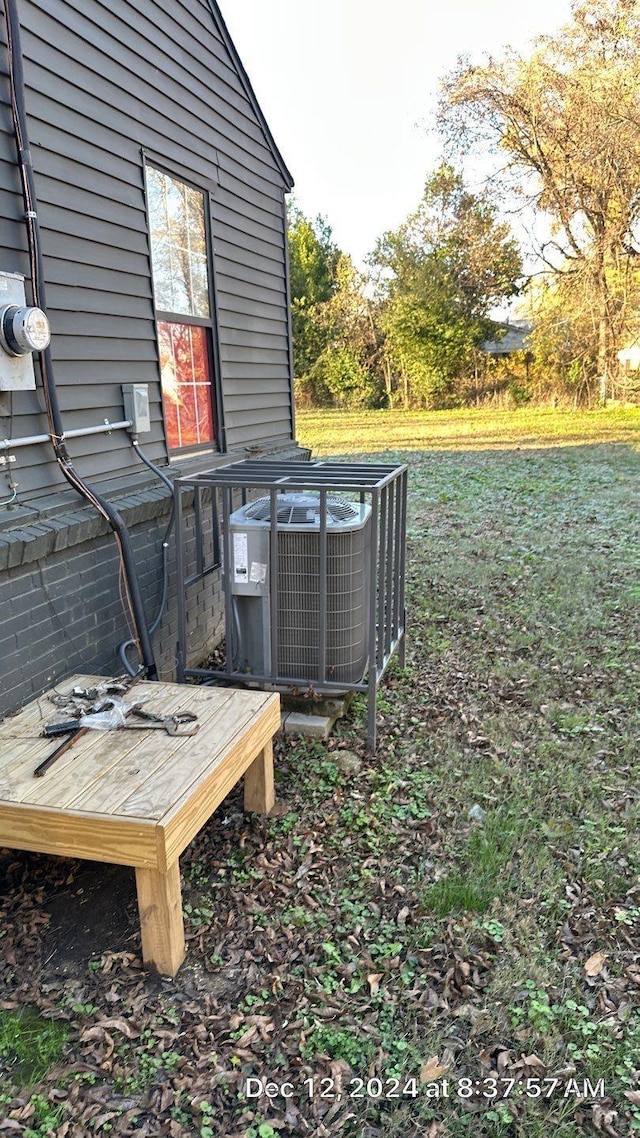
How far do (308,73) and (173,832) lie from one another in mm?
23906

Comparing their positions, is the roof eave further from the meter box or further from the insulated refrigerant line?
the meter box

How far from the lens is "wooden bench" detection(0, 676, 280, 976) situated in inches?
78.3

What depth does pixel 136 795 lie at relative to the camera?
6.88ft

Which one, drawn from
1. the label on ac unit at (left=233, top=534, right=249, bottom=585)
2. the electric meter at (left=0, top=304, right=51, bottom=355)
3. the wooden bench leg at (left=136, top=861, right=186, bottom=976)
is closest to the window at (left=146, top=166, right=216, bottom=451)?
the label on ac unit at (left=233, top=534, right=249, bottom=585)

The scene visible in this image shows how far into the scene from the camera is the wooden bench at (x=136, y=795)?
6.53ft

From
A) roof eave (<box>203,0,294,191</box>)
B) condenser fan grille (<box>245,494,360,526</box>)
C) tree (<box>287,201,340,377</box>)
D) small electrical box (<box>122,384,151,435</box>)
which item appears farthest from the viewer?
tree (<box>287,201,340,377</box>)

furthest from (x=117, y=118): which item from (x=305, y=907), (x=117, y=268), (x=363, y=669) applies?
(x=305, y=907)

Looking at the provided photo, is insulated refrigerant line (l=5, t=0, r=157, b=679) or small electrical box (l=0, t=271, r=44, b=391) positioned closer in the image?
small electrical box (l=0, t=271, r=44, b=391)

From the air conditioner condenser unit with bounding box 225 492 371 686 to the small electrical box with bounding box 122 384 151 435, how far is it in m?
0.78

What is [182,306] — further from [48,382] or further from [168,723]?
[168,723]

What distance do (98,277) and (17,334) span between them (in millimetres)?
980

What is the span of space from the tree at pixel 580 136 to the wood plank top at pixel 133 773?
18.8 m

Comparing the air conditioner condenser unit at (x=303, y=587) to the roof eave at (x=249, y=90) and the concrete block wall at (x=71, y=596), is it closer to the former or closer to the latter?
the concrete block wall at (x=71, y=596)

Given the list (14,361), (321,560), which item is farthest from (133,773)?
(14,361)
